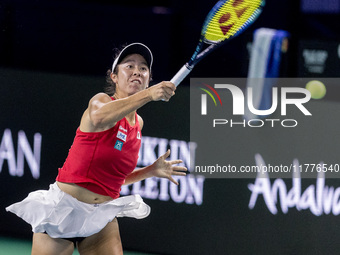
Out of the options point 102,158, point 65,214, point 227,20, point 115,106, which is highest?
point 227,20

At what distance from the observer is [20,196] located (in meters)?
7.16

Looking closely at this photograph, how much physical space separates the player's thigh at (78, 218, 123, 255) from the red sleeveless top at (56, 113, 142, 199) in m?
0.23

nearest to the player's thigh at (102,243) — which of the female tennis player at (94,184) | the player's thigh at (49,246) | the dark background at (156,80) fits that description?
the female tennis player at (94,184)

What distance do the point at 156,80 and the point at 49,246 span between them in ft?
9.18

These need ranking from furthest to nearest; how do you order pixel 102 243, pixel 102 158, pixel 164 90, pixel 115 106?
pixel 102 243
pixel 102 158
pixel 115 106
pixel 164 90

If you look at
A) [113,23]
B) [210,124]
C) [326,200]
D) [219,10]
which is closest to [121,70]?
[219,10]

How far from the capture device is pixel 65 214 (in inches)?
185

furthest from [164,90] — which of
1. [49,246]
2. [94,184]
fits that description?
[49,246]

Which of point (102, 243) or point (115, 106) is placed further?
point (102, 243)

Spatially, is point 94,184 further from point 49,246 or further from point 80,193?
point 49,246

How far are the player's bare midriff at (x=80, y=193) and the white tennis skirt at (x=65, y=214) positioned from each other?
20 millimetres

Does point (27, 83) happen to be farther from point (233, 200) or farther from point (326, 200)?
point (326, 200)

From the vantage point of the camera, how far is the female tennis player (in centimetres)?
464

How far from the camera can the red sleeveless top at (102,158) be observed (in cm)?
462
